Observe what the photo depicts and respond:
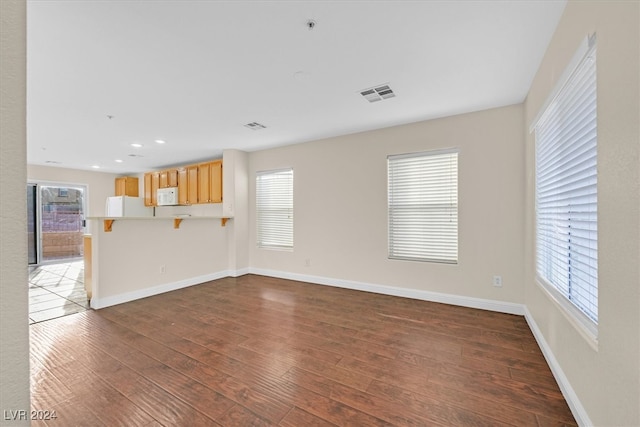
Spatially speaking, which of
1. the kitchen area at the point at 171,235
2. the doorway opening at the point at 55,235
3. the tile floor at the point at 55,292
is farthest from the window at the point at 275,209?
the doorway opening at the point at 55,235

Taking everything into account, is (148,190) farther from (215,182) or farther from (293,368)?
(293,368)

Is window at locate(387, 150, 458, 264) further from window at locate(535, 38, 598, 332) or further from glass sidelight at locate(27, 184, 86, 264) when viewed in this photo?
glass sidelight at locate(27, 184, 86, 264)

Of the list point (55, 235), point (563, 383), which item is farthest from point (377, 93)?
point (55, 235)

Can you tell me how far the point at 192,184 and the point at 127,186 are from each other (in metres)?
2.85

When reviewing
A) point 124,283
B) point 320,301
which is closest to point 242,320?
point 320,301

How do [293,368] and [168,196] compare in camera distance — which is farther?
[168,196]

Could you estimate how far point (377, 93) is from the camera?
2914 millimetres

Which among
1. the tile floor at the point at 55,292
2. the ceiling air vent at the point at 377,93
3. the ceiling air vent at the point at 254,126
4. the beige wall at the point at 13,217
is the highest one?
the ceiling air vent at the point at 377,93

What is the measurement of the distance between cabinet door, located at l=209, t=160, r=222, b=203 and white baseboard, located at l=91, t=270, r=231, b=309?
153 centimetres

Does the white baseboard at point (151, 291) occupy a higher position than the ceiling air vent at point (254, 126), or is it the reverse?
the ceiling air vent at point (254, 126)

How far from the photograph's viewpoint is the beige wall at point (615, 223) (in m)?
1.08

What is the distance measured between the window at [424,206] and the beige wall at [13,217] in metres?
3.82

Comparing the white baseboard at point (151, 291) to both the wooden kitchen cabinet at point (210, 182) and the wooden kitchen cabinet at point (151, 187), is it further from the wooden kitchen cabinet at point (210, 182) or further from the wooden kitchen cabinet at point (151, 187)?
the wooden kitchen cabinet at point (151, 187)

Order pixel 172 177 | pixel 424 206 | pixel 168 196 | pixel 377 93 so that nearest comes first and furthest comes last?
1. pixel 377 93
2. pixel 424 206
3. pixel 168 196
4. pixel 172 177
